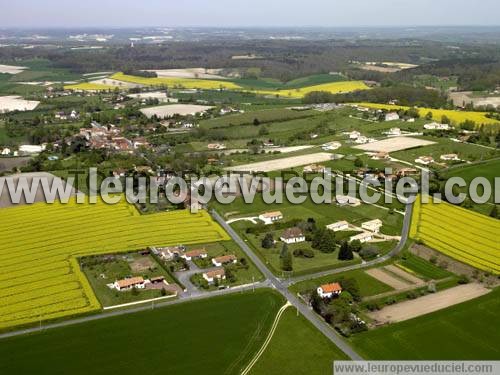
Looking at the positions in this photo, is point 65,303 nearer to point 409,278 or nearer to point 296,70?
point 409,278

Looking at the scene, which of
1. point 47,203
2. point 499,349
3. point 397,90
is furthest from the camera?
point 397,90

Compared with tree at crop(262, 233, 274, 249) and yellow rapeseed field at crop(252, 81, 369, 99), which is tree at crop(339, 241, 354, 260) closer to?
tree at crop(262, 233, 274, 249)

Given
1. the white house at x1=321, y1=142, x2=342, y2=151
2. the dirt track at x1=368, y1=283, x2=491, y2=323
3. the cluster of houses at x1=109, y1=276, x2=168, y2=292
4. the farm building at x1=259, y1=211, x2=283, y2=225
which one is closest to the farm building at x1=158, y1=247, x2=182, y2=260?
the cluster of houses at x1=109, y1=276, x2=168, y2=292

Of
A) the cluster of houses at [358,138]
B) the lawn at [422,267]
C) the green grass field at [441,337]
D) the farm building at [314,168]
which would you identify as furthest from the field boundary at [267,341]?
the cluster of houses at [358,138]

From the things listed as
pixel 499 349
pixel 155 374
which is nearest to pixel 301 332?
pixel 155 374

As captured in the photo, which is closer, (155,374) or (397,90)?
(155,374)

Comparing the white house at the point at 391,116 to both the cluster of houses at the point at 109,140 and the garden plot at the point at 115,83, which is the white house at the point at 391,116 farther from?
the garden plot at the point at 115,83

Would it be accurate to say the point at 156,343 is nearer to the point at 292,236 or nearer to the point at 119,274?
the point at 119,274
